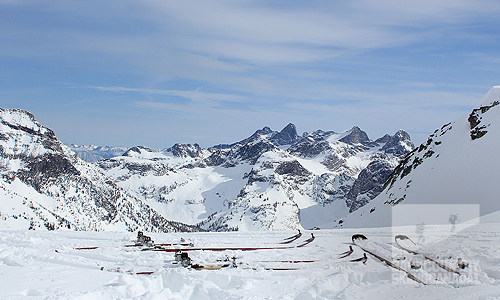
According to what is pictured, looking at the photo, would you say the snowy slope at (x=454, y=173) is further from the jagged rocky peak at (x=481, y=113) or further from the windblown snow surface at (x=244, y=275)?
the windblown snow surface at (x=244, y=275)

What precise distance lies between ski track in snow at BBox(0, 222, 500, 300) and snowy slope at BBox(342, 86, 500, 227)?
17677mm

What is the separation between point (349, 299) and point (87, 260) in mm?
12099

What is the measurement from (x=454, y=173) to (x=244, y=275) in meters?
37.0

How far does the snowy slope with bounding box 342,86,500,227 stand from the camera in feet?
111

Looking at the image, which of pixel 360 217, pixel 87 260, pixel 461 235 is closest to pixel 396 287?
pixel 461 235

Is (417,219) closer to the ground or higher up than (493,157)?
closer to the ground

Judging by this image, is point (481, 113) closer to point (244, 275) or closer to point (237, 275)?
point (244, 275)

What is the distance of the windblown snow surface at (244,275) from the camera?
1048 centimetres

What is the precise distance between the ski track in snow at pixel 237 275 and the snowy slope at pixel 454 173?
17.7 meters

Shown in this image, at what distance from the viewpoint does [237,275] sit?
13.2 meters

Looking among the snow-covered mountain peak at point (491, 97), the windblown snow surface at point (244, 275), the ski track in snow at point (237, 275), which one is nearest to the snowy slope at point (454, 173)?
the snow-covered mountain peak at point (491, 97)

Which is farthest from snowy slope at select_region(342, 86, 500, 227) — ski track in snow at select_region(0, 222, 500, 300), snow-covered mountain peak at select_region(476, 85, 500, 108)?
ski track in snow at select_region(0, 222, 500, 300)

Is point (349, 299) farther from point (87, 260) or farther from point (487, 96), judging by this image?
point (487, 96)

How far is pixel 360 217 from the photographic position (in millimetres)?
52969
